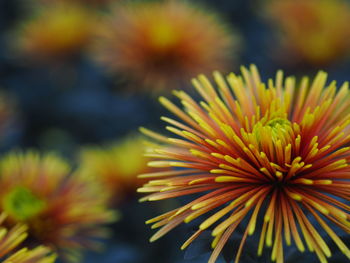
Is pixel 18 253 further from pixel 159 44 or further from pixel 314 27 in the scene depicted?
pixel 314 27

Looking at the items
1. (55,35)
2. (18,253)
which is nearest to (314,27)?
(55,35)

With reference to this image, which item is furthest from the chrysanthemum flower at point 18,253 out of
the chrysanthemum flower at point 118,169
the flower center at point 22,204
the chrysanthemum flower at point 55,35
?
the chrysanthemum flower at point 55,35

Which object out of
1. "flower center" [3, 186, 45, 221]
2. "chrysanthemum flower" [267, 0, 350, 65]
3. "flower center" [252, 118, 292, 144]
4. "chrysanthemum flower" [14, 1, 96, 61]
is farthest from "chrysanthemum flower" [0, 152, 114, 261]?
"chrysanthemum flower" [267, 0, 350, 65]

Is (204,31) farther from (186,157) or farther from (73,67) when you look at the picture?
(186,157)

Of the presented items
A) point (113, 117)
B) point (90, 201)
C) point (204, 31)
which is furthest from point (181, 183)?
point (113, 117)

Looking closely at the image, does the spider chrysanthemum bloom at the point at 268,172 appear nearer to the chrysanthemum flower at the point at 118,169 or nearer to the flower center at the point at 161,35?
the chrysanthemum flower at the point at 118,169

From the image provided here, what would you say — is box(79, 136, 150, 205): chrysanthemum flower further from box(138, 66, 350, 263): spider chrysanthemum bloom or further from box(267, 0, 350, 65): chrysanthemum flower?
box(267, 0, 350, 65): chrysanthemum flower
